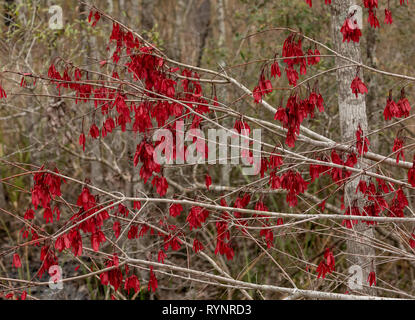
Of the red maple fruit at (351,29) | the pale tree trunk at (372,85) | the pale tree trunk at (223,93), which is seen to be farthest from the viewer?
the pale tree trunk at (372,85)

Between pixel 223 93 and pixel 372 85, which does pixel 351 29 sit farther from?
pixel 372 85

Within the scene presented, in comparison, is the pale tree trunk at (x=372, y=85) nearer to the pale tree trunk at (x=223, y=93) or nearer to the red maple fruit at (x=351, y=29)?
the pale tree trunk at (x=223, y=93)

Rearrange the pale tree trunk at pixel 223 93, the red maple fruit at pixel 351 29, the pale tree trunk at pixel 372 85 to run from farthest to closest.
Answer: the pale tree trunk at pixel 372 85 → the pale tree trunk at pixel 223 93 → the red maple fruit at pixel 351 29

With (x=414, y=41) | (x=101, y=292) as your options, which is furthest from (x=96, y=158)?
(x=414, y=41)

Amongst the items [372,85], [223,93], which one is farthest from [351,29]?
[372,85]

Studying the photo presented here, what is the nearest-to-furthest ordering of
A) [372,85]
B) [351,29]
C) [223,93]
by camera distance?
[351,29] < [223,93] < [372,85]

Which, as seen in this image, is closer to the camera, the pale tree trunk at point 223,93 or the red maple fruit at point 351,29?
the red maple fruit at point 351,29

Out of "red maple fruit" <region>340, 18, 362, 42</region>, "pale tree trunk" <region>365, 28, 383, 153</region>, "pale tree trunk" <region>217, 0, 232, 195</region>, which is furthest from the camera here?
"pale tree trunk" <region>365, 28, 383, 153</region>

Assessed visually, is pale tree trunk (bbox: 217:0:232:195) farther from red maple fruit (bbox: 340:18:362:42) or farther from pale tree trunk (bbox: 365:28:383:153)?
red maple fruit (bbox: 340:18:362:42)

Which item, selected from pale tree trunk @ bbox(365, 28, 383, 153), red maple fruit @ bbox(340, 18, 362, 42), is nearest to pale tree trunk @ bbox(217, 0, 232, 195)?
pale tree trunk @ bbox(365, 28, 383, 153)

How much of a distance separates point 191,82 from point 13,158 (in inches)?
236

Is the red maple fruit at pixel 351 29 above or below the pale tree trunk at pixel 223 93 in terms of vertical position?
below

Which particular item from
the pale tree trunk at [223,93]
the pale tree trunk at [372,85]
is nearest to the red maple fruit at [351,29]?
the pale tree trunk at [223,93]

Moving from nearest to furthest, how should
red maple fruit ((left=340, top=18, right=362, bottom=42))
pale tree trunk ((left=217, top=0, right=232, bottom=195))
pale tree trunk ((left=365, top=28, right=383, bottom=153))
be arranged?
red maple fruit ((left=340, top=18, right=362, bottom=42)) → pale tree trunk ((left=217, top=0, right=232, bottom=195)) → pale tree trunk ((left=365, top=28, right=383, bottom=153))
